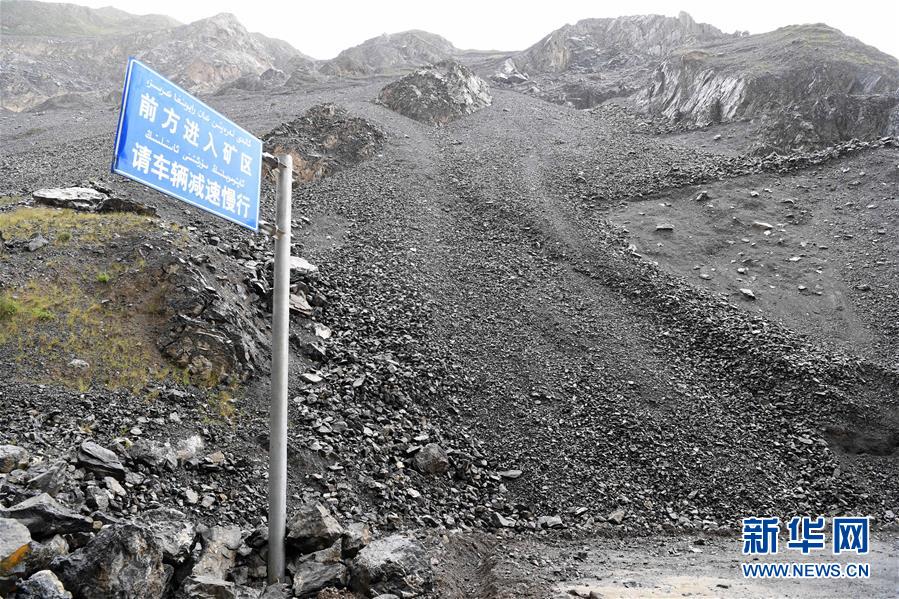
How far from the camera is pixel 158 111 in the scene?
4.67 meters

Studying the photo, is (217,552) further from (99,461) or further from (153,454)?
(153,454)

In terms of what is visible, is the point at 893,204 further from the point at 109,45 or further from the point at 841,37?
the point at 109,45

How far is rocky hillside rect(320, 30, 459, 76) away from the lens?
7627 cm

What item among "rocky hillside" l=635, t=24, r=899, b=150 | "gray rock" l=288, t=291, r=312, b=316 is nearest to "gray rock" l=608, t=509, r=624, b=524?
"gray rock" l=288, t=291, r=312, b=316

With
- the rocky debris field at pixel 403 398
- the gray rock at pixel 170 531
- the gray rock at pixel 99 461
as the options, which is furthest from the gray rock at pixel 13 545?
the gray rock at pixel 99 461

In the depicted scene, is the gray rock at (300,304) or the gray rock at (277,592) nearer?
the gray rock at (277,592)

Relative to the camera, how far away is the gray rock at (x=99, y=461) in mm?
7363

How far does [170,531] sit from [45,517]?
4.13ft

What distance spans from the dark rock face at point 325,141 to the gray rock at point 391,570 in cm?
2445

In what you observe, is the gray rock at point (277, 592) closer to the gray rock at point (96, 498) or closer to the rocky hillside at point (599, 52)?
the gray rock at point (96, 498)

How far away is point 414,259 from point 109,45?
264ft

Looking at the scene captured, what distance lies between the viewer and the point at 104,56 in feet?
241

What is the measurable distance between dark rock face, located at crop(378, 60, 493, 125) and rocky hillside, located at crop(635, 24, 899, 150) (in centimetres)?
1523

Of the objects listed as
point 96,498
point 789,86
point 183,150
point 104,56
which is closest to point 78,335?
point 96,498
